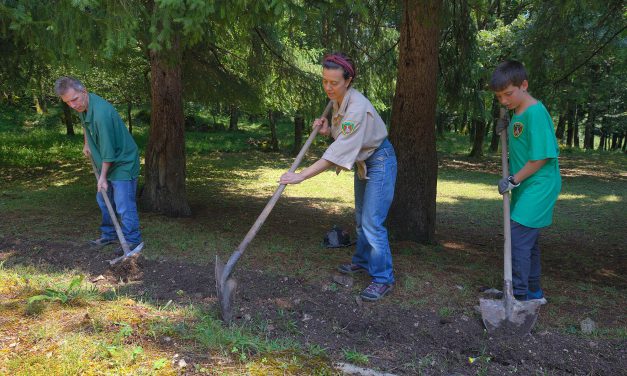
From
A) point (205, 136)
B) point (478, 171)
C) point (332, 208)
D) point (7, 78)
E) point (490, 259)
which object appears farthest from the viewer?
point (205, 136)

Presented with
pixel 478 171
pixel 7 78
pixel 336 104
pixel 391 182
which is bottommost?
pixel 478 171

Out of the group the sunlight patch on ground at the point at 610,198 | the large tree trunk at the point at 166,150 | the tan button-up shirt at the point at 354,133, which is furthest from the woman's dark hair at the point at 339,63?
the sunlight patch on ground at the point at 610,198

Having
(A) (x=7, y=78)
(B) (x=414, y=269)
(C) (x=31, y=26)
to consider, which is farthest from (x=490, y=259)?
(A) (x=7, y=78)

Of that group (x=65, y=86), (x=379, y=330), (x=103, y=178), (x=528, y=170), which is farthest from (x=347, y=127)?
(x=65, y=86)

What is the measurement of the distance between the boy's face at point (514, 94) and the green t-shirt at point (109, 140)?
3363 mm

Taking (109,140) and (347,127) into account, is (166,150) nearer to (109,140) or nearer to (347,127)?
(109,140)

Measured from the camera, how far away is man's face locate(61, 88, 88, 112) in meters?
4.38

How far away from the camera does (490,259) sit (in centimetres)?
588

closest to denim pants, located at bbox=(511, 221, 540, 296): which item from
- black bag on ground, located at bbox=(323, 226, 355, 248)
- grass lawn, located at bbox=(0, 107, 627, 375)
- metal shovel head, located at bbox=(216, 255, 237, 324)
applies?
grass lawn, located at bbox=(0, 107, 627, 375)

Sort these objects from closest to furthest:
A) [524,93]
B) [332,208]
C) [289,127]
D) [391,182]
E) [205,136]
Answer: [524,93], [391,182], [332,208], [205,136], [289,127]

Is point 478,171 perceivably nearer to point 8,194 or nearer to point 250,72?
point 250,72

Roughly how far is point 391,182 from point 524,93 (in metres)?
1.15

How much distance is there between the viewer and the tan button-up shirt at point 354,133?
3.52m

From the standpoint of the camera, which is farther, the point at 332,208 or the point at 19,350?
the point at 332,208
